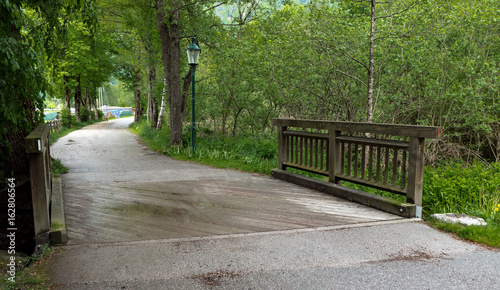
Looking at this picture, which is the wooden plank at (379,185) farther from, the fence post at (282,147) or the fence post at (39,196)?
the fence post at (39,196)

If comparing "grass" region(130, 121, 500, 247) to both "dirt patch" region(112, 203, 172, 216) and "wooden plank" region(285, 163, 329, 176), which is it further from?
"dirt patch" region(112, 203, 172, 216)

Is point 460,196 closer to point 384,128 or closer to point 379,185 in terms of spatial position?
point 379,185

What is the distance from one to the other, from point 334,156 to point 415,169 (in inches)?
62.0

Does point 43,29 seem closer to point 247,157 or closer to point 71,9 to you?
point 71,9

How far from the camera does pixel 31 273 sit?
3480 mm

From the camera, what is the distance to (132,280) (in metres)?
3.32

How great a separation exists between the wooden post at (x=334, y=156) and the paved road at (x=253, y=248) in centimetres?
52

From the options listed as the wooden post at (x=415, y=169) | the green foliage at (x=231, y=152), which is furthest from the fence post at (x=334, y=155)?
the green foliage at (x=231, y=152)

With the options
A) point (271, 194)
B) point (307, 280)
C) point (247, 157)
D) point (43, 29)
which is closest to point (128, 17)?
point (247, 157)

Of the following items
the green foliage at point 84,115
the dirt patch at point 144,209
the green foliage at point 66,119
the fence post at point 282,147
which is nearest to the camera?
the dirt patch at point 144,209

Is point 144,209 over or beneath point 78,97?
beneath

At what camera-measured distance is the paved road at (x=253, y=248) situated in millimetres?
3334

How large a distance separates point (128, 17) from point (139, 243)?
46.9ft

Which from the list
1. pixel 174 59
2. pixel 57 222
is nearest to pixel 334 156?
pixel 57 222
